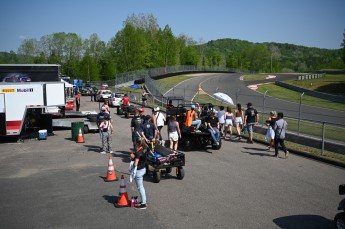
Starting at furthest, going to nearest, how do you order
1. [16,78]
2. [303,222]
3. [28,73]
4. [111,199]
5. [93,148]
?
1. [28,73]
2. [16,78]
3. [93,148]
4. [111,199]
5. [303,222]

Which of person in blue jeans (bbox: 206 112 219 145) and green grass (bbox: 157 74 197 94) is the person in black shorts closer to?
person in blue jeans (bbox: 206 112 219 145)

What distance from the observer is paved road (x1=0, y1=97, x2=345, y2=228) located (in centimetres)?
781

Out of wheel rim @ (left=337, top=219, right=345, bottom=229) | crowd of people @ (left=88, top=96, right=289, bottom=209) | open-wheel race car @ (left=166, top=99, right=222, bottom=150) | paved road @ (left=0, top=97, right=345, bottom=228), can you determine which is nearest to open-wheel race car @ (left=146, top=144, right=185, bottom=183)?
paved road @ (left=0, top=97, right=345, bottom=228)

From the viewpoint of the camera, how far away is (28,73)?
66.9ft

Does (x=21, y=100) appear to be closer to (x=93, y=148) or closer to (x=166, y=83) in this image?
(x=93, y=148)

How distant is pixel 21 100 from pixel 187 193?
40.2 feet

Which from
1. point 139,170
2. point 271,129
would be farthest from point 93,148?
point 139,170

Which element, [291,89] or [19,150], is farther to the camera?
[291,89]

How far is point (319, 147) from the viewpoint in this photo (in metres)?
15.2

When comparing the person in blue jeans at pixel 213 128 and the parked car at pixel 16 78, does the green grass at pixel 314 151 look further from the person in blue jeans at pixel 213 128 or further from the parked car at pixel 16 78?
the parked car at pixel 16 78

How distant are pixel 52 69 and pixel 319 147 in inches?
610

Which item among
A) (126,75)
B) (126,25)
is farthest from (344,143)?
(126,25)

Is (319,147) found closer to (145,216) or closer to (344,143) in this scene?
(344,143)

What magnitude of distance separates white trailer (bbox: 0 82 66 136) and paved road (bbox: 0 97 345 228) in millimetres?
3124
